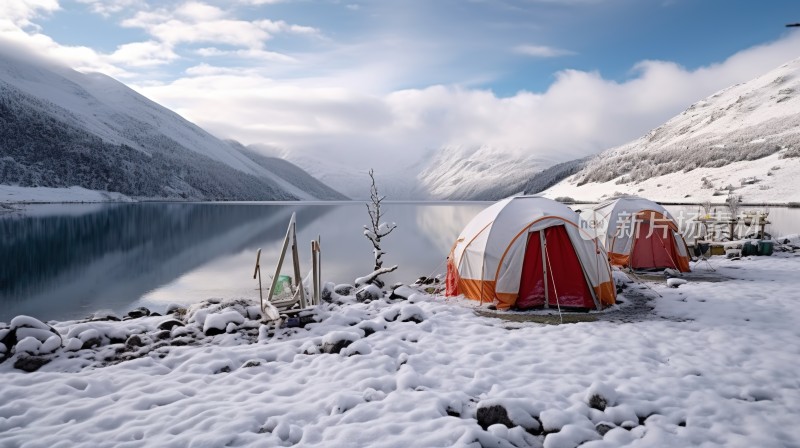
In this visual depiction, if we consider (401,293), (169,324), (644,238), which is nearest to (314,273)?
(401,293)

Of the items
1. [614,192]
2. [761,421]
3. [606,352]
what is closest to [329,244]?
[606,352]

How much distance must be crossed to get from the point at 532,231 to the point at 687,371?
20.4ft

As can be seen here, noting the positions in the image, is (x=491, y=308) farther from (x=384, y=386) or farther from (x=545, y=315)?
(x=384, y=386)

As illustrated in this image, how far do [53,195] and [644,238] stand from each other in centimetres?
17286

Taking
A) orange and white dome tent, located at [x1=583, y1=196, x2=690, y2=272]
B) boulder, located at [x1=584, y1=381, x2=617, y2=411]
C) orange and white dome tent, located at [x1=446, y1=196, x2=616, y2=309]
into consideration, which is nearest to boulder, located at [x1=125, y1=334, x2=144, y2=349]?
boulder, located at [x1=584, y1=381, x2=617, y2=411]

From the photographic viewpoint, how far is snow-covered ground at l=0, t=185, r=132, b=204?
126 meters

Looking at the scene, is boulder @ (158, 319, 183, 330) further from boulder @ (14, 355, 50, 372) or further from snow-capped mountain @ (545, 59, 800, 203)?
snow-capped mountain @ (545, 59, 800, 203)

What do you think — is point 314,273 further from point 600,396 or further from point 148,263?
point 148,263

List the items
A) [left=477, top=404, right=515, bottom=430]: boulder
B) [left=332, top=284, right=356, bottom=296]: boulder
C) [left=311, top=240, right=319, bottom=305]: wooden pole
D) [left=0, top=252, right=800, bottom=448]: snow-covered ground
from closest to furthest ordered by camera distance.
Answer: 1. [left=0, top=252, right=800, bottom=448]: snow-covered ground
2. [left=477, top=404, right=515, bottom=430]: boulder
3. [left=311, top=240, right=319, bottom=305]: wooden pole
4. [left=332, top=284, right=356, bottom=296]: boulder

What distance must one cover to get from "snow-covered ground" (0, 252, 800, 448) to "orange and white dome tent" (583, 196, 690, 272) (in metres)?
7.65

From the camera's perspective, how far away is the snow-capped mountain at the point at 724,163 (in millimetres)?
100062

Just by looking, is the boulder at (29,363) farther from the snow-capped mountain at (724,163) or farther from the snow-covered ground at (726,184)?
the snow-capped mountain at (724,163)

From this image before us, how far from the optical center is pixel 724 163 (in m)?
122

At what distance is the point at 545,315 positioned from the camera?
42.5ft
